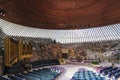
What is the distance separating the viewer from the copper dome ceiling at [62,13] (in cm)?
78

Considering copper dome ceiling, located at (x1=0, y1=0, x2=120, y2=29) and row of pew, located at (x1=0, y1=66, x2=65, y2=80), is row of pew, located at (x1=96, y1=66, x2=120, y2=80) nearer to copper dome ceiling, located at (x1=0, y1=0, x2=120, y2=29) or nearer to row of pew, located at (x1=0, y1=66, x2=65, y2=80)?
row of pew, located at (x1=0, y1=66, x2=65, y2=80)

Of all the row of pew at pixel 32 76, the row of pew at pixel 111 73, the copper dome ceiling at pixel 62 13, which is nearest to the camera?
the copper dome ceiling at pixel 62 13

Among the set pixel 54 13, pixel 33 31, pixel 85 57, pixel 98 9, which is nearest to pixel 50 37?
pixel 33 31

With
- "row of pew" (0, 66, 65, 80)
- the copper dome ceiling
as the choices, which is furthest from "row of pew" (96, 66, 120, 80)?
the copper dome ceiling

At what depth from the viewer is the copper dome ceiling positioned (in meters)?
0.78

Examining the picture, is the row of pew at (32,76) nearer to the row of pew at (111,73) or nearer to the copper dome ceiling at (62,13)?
the row of pew at (111,73)

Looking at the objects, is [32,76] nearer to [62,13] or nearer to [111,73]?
[111,73]

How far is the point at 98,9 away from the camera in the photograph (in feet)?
2.61

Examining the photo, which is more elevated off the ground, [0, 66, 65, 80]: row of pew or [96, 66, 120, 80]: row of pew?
[0, 66, 65, 80]: row of pew

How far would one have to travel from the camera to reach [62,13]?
84cm

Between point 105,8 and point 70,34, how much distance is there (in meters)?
0.29

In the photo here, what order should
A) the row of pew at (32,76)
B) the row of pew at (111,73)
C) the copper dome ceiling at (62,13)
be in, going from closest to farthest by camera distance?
1. the copper dome ceiling at (62,13)
2. the row of pew at (32,76)
3. the row of pew at (111,73)

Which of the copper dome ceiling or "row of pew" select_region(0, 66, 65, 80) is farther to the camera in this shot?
"row of pew" select_region(0, 66, 65, 80)

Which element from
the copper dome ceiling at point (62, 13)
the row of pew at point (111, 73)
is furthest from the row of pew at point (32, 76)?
the copper dome ceiling at point (62, 13)
